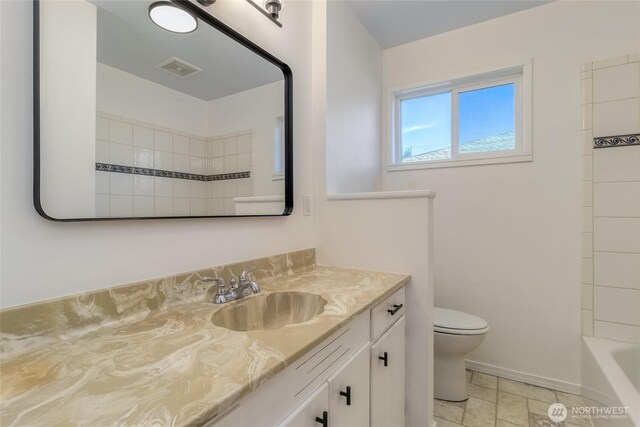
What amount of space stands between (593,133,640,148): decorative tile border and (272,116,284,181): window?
6.37ft

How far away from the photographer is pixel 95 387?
1.80 ft

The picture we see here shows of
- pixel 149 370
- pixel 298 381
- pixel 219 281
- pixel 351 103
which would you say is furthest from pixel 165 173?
pixel 351 103

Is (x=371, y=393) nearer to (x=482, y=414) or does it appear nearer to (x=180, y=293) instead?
(x=180, y=293)

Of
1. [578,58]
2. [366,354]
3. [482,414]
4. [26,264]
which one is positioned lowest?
[482,414]

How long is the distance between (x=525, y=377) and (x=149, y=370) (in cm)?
240

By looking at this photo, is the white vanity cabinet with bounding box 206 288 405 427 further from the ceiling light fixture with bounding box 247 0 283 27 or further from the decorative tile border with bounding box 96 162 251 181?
the ceiling light fixture with bounding box 247 0 283 27

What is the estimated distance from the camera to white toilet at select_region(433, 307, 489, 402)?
173cm

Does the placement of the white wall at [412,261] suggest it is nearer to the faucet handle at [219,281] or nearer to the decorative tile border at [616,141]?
the faucet handle at [219,281]

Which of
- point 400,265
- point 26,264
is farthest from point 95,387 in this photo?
point 400,265

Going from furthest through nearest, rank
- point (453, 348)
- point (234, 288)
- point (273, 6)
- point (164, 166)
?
point (453, 348), point (273, 6), point (234, 288), point (164, 166)

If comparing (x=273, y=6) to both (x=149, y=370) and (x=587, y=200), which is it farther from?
(x=587, y=200)

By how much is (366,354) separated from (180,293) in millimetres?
702

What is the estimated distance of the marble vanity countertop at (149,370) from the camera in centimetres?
48

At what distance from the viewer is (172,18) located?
104cm
